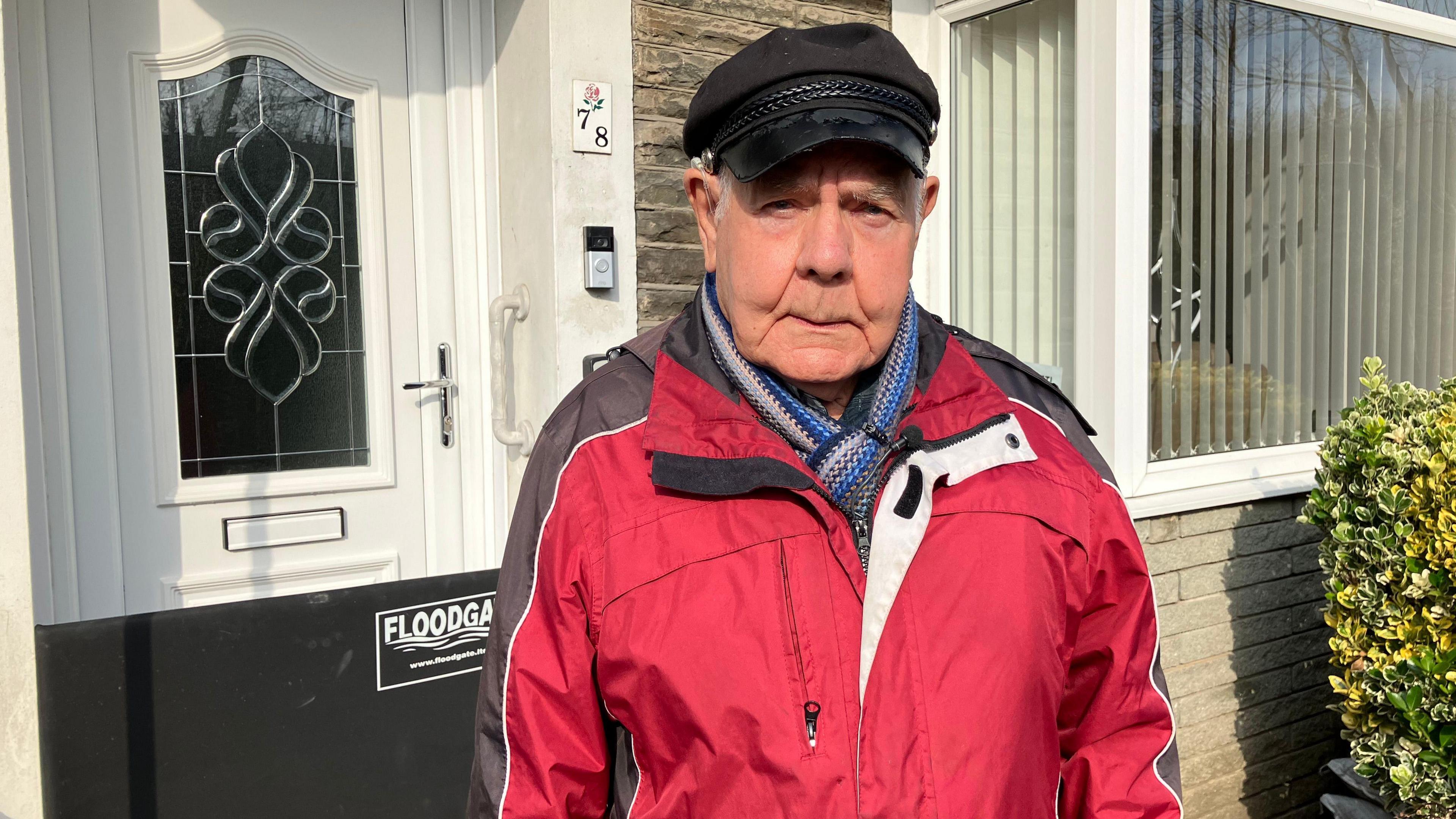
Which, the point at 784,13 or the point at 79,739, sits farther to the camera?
the point at 784,13

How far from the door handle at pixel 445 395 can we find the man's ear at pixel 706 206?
1779 millimetres

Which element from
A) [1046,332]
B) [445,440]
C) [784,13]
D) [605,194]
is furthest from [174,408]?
[1046,332]

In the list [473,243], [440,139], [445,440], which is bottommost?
[445,440]

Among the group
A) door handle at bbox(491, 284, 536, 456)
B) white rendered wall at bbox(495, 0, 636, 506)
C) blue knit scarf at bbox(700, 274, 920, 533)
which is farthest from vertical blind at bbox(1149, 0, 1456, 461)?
blue knit scarf at bbox(700, 274, 920, 533)

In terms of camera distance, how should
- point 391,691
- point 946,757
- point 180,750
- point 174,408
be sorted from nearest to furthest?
1. point 946,757
2. point 180,750
3. point 391,691
4. point 174,408

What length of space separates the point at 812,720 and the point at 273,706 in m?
1.73

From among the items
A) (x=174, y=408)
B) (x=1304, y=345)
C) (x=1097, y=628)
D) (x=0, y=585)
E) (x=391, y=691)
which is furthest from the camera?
(x=1304, y=345)

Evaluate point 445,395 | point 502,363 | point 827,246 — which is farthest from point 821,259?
point 445,395

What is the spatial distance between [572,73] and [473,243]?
64 centimetres

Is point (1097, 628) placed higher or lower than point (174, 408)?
lower

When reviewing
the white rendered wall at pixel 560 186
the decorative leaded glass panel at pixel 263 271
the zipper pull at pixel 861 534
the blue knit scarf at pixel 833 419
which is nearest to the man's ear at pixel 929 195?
the blue knit scarf at pixel 833 419

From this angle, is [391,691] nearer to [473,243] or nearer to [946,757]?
[473,243]

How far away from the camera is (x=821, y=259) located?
128 cm

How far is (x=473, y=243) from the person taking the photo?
10.2ft
